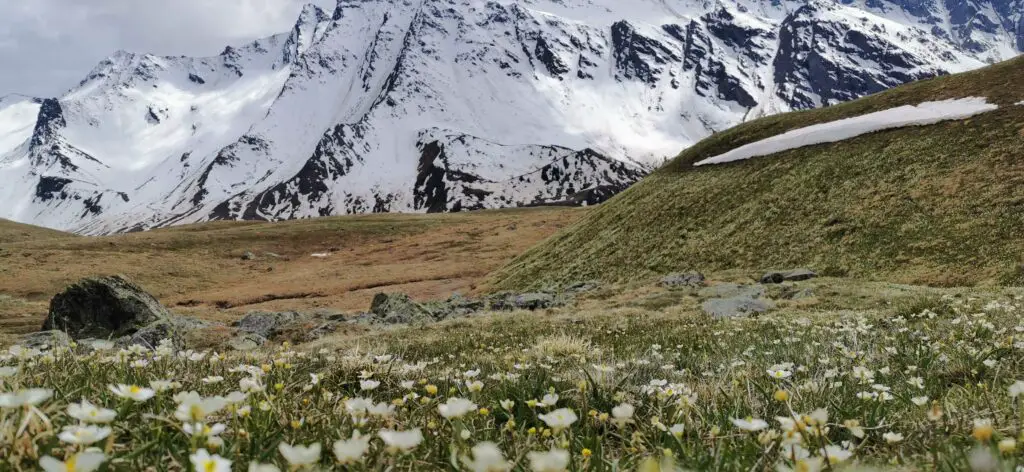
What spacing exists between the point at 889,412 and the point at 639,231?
34996 mm

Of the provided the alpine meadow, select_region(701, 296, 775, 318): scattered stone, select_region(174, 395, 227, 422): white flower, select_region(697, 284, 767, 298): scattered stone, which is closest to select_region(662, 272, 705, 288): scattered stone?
the alpine meadow

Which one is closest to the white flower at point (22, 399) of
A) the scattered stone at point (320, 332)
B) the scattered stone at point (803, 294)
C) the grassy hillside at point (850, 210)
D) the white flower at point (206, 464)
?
the white flower at point (206, 464)

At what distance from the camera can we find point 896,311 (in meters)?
12.5

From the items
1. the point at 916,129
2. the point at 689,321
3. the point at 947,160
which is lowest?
the point at 689,321

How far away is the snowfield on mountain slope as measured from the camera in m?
33.2

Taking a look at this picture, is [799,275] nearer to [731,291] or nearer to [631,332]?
[731,291]

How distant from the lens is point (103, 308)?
2094 cm

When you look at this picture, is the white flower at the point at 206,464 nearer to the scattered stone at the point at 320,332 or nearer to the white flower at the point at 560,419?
the white flower at the point at 560,419

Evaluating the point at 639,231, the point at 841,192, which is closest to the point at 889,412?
the point at 841,192

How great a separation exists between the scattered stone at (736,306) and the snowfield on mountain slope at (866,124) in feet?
75.5

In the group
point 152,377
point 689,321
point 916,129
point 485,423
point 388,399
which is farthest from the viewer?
point 916,129

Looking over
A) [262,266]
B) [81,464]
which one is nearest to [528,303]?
[81,464]

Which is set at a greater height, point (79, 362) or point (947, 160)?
point (947, 160)

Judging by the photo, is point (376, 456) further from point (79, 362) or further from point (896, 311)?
point (896, 311)
